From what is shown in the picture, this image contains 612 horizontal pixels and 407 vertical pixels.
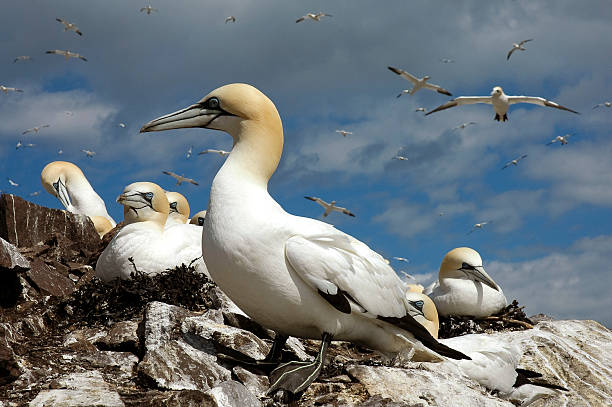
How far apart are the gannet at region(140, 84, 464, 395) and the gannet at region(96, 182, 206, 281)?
9.25ft

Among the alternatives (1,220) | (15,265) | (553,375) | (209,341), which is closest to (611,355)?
(553,375)

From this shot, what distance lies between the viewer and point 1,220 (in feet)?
34.6

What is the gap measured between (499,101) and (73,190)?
1216 centimetres

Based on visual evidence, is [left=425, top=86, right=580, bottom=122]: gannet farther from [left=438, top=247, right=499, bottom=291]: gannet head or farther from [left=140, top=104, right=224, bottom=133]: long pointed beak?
[left=140, top=104, right=224, bottom=133]: long pointed beak

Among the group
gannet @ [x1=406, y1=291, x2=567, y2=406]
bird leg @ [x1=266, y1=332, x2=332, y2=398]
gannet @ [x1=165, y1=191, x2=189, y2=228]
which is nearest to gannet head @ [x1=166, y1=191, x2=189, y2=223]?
gannet @ [x1=165, y1=191, x2=189, y2=228]

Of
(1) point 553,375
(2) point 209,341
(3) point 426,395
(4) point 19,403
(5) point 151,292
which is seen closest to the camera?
(4) point 19,403

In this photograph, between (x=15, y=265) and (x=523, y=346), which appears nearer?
(x=15, y=265)

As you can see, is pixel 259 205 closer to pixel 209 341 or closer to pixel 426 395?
pixel 209 341

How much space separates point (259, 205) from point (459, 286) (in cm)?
689

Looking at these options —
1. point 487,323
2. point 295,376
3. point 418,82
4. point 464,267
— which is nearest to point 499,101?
point 418,82

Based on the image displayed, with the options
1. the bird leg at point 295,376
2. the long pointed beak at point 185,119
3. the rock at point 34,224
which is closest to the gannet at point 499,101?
the rock at point 34,224

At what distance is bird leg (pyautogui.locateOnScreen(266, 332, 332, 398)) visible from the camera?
450cm

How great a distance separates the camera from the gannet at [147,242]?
7.86 m

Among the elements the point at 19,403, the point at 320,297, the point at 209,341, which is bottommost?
the point at 19,403
